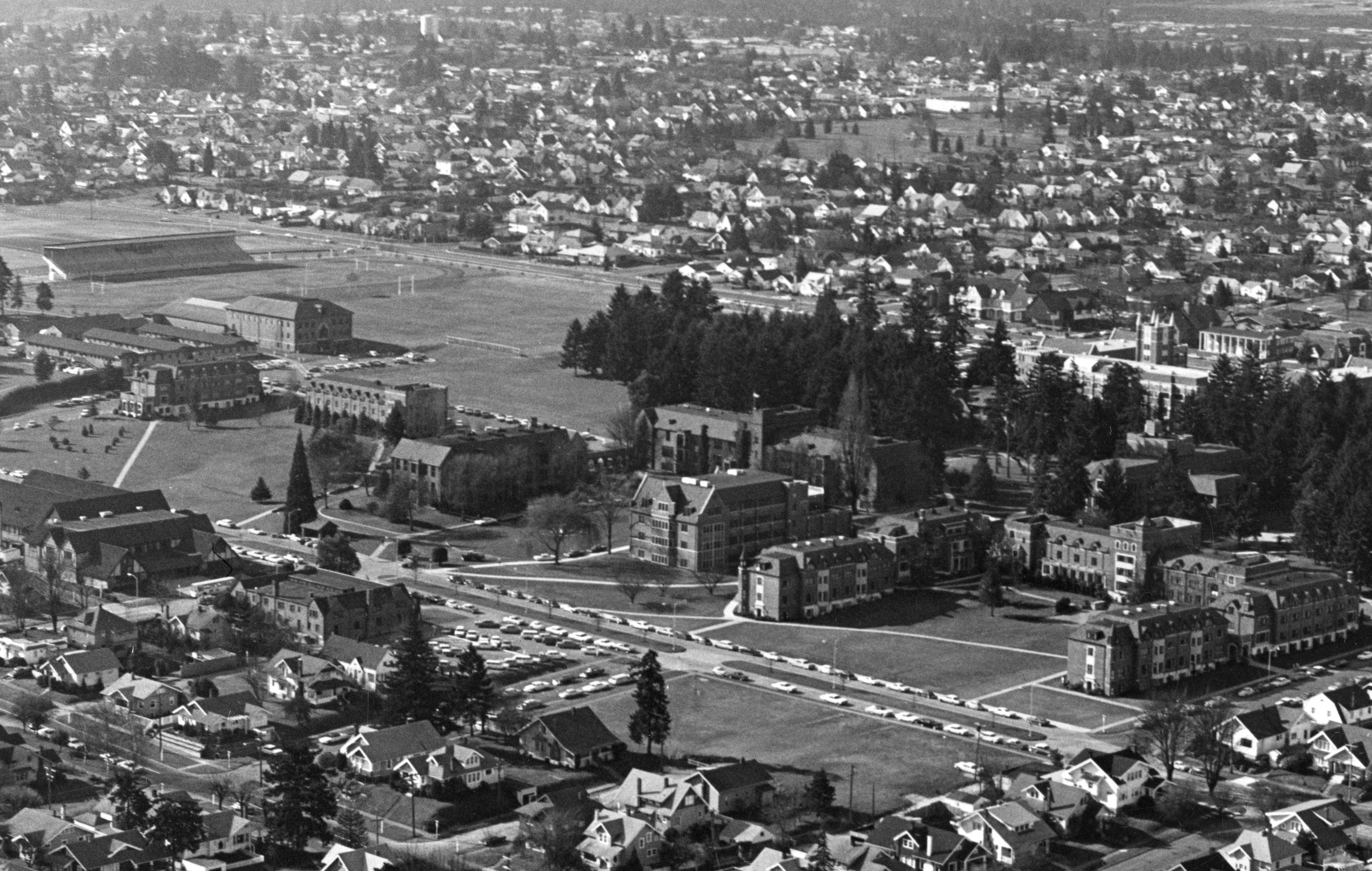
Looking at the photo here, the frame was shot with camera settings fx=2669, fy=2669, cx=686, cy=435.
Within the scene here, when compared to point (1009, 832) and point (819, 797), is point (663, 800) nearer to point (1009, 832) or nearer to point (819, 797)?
point (819, 797)

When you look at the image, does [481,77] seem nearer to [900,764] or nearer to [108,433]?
[108,433]

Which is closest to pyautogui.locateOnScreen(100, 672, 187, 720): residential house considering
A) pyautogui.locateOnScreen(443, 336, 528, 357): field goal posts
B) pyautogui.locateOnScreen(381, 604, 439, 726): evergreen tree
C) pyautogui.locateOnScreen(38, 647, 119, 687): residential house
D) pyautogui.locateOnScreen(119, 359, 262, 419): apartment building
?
pyautogui.locateOnScreen(38, 647, 119, 687): residential house

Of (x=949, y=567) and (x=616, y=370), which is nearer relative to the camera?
(x=949, y=567)

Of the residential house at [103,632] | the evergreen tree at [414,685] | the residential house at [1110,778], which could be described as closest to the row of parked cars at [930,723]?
the residential house at [1110,778]

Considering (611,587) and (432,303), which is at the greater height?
(432,303)

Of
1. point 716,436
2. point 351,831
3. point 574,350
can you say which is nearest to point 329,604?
point 351,831

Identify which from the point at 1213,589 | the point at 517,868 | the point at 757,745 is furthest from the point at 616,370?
the point at 517,868
